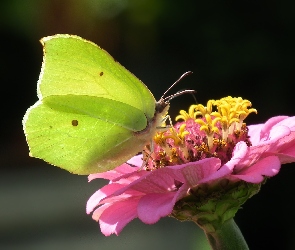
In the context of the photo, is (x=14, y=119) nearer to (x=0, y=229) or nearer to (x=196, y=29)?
(x=0, y=229)

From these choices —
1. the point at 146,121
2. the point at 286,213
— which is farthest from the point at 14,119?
the point at 146,121

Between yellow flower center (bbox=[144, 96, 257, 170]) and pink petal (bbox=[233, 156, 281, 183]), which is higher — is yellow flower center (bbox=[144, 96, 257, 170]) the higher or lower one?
the higher one

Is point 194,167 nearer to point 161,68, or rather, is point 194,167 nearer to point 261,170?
point 261,170

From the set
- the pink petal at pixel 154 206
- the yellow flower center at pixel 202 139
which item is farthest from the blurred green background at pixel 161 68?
the pink petal at pixel 154 206

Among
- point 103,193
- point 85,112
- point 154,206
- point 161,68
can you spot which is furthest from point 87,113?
point 161,68

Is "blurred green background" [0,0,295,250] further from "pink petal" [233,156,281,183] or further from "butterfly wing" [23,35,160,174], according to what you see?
"pink petal" [233,156,281,183]

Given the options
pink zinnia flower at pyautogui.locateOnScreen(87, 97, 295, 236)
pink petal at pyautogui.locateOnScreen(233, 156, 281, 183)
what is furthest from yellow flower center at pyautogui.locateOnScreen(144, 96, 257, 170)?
pink petal at pyautogui.locateOnScreen(233, 156, 281, 183)
